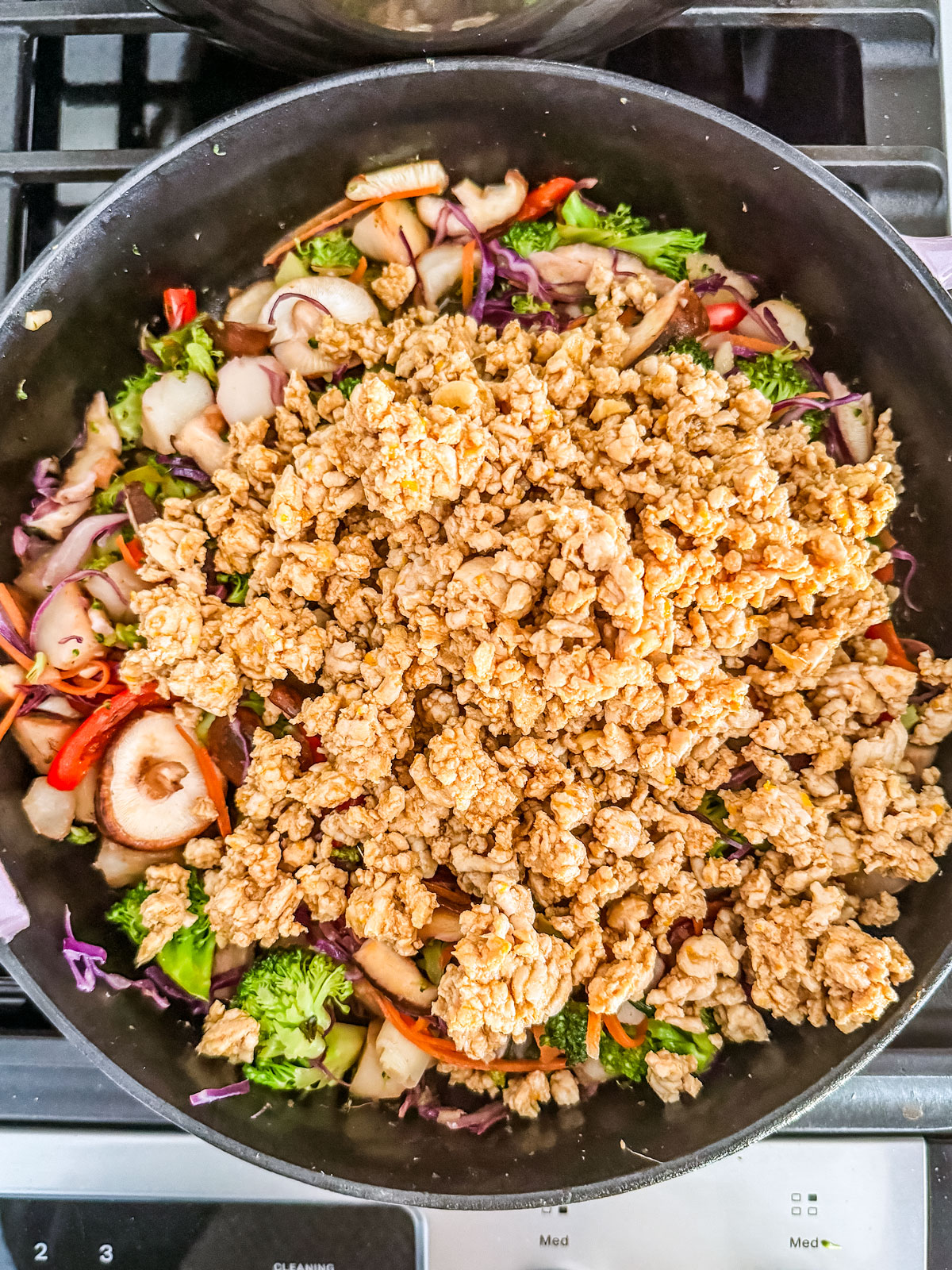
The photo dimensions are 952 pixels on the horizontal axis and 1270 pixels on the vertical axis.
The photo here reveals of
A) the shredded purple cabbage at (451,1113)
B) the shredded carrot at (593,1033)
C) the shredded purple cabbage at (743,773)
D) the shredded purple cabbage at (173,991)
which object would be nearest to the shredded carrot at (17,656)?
the shredded purple cabbage at (173,991)

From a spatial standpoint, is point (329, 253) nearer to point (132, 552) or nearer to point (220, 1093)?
point (132, 552)

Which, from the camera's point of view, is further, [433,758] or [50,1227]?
[50,1227]

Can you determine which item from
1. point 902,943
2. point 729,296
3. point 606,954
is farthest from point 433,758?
point 729,296

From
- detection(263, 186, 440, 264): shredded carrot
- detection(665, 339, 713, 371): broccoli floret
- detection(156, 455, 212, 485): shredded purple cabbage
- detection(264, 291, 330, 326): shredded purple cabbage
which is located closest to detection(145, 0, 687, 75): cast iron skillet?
detection(263, 186, 440, 264): shredded carrot

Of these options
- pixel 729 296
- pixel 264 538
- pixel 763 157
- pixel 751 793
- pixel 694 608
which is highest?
pixel 763 157

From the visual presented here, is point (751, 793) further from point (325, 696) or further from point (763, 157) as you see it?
point (763, 157)

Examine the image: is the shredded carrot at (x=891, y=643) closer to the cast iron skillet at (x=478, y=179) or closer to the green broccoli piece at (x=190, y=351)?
the cast iron skillet at (x=478, y=179)

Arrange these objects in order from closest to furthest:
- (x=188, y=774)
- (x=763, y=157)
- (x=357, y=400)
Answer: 1. (x=357, y=400)
2. (x=763, y=157)
3. (x=188, y=774)

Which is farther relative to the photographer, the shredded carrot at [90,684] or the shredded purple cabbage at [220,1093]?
the shredded carrot at [90,684]
